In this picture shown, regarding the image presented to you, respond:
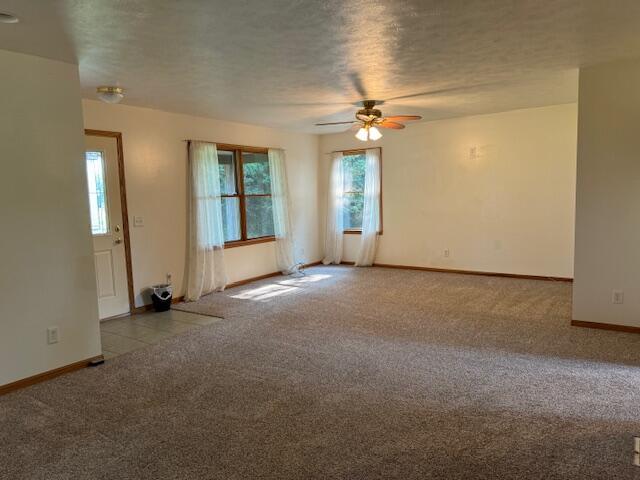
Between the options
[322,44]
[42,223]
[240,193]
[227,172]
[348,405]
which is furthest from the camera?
[240,193]

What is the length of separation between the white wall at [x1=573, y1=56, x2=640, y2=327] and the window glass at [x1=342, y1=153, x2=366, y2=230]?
421cm

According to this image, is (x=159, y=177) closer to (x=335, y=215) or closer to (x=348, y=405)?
(x=335, y=215)

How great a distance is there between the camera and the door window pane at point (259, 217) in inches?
269

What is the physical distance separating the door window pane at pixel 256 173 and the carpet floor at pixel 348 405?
2.77 meters

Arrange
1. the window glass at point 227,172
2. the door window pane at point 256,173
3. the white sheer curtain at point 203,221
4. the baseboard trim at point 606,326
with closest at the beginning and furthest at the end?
the baseboard trim at point 606,326 → the white sheer curtain at point 203,221 → the window glass at point 227,172 → the door window pane at point 256,173

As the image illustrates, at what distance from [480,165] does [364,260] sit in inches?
98.8

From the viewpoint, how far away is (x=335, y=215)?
8.03 meters

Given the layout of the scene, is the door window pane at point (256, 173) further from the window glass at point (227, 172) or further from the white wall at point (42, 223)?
the white wall at point (42, 223)

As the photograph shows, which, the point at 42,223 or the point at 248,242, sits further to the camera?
the point at 248,242

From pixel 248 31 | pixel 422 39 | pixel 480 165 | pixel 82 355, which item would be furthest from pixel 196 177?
pixel 480 165

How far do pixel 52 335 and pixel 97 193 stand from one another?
1957mm

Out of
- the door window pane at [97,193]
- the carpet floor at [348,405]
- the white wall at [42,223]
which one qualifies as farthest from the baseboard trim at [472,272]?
the white wall at [42,223]

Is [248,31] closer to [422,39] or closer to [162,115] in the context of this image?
[422,39]

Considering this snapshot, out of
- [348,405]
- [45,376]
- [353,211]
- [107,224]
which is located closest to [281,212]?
[353,211]
